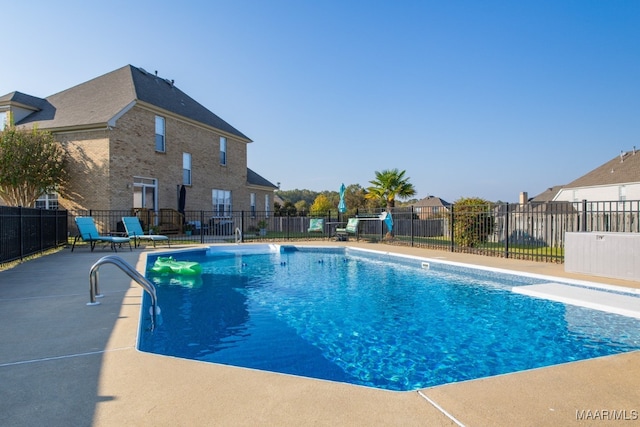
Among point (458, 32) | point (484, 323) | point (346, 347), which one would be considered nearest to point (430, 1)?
point (458, 32)

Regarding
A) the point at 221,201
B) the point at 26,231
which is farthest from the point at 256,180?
the point at 26,231

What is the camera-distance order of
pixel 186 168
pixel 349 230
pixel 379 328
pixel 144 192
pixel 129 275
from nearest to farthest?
1. pixel 129 275
2. pixel 379 328
3. pixel 349 230
4. pixel 144 192
5. pixel 186 168

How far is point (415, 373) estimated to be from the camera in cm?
384

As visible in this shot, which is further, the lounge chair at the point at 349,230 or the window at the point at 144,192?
the window at the point at 144,192

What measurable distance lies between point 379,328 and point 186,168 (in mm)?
18731

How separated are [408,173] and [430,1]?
1323 centimetres

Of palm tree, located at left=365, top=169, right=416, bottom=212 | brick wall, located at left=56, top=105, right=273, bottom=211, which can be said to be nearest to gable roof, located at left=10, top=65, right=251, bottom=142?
brick wall, located at left=56, top=105, right=273, bottom=211

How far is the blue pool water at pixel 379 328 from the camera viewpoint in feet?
13.2

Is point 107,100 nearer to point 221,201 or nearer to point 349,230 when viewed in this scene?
point 221,201

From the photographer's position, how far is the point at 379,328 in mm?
5254

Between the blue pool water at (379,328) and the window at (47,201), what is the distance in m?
12.6

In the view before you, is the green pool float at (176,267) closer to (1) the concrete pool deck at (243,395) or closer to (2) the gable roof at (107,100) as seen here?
(1) the concrete pool deck at (243,395)

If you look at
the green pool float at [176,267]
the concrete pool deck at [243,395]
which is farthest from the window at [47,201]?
the concrete pool deck at [243,395]

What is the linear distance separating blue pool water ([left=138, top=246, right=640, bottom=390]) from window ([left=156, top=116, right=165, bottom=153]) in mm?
12266
